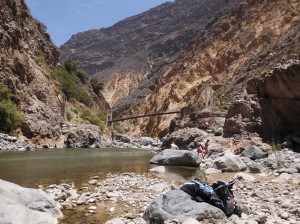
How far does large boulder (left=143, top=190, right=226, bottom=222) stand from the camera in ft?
22.1

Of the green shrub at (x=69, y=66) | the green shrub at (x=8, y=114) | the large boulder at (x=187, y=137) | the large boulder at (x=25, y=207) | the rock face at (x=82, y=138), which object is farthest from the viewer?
the green shrub at (x=69, y=66)

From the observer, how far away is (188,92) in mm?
69500

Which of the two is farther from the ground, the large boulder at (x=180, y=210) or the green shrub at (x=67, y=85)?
the green shrub at (x=67, y=85)

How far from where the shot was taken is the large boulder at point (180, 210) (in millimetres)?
6746

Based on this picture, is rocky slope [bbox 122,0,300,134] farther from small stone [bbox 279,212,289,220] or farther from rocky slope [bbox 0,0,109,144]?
small stone [bbox 279,212,289,220]

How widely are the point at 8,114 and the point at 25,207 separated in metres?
28.2

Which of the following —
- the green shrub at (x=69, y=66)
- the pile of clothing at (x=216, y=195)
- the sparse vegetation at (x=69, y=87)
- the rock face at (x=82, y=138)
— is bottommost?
the rock face at (x=82, y=138)

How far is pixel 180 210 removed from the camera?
688cm

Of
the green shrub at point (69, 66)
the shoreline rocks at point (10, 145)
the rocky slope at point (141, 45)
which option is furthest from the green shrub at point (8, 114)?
the rocky slope at point (141, 45)

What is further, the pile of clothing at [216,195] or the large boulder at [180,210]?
the pile of clothing at [216,195]

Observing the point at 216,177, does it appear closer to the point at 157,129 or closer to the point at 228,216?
the point at 228,216

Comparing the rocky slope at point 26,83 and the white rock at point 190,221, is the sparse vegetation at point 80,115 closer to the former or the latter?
the rocky slope at point 26,83

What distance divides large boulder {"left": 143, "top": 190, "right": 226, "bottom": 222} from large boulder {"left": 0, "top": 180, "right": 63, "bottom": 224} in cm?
181

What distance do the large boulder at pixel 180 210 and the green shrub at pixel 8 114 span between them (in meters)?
28.0
